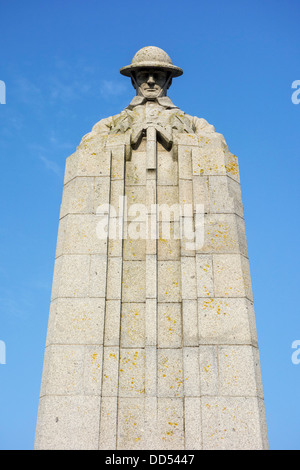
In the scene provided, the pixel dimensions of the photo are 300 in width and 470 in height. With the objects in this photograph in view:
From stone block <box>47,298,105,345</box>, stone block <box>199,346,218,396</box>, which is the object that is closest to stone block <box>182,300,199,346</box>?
stone block <box>199,346,218,396</box>

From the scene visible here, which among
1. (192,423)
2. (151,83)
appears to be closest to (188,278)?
(192,423)

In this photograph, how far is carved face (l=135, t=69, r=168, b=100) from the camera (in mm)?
13414

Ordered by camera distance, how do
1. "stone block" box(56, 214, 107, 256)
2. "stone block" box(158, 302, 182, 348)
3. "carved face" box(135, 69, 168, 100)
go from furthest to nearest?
"carved face" box(135, 69, 168, 100)
"stone block" box(56, 214, 107, 256)
"stone block" box(158, 302, 182, 348)

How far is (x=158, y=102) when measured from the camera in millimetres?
13312

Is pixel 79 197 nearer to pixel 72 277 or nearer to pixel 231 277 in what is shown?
pixel 72 277

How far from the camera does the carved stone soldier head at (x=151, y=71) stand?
43.7ft

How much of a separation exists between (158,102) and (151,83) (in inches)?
21.9

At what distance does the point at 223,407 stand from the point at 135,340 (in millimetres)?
2040

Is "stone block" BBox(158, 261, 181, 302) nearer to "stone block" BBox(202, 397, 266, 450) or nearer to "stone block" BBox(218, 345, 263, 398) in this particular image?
"stone block" BBox(218, 345, 263, 398)

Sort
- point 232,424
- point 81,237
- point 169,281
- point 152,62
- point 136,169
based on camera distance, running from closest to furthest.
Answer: point 232,424, point 169,281, point 81,237, point 136,169, point 152,62

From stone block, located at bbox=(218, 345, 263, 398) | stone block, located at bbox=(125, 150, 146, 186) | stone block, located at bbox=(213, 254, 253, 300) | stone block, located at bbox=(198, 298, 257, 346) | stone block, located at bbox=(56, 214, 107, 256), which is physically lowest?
stone block, located at bbox=(218, 345, 263, 398)

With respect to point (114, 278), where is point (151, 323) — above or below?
below

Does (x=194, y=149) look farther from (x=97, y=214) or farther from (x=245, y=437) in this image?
(x=245, y=437)

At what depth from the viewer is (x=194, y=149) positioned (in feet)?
38.0
